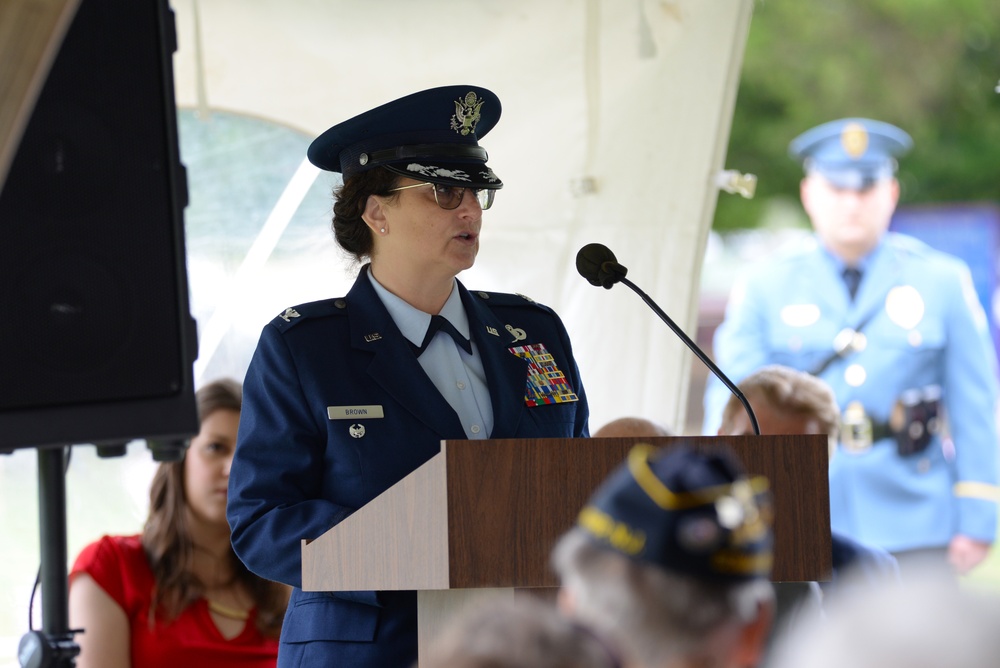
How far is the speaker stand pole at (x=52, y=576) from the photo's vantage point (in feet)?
5.40

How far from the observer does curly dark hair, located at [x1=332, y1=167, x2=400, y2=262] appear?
8.74ft

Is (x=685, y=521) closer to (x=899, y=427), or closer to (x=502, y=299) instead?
(x=502, y=299)

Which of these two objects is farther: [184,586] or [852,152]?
[852,152]

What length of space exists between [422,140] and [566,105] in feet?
4.71

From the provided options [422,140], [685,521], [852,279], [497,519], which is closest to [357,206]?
[422,140]

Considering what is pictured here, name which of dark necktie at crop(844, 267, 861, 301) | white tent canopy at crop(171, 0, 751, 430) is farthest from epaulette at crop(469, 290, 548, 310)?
dark necktie at crop(844, 267, 861, 301)

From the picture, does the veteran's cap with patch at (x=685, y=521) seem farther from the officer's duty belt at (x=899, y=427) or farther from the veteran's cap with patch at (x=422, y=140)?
the officer's duty belt at (x=899, y=427)

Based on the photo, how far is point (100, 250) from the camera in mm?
1762

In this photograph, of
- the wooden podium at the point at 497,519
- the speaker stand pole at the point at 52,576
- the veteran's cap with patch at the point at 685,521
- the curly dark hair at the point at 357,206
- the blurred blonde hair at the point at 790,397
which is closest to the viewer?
the veteran's cap with patch at the point at 685,521

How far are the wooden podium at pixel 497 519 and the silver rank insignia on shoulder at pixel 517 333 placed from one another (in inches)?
27.4

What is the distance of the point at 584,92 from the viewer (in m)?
3.98

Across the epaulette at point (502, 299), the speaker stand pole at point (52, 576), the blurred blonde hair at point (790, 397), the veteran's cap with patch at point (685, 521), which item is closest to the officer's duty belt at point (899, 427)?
the blurred blonde hair at point (790, 397)

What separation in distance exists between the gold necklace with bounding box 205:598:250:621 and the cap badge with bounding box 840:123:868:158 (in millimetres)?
4327

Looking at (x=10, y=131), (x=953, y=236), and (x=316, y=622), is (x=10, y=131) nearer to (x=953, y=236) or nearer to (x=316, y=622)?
(x=316, y=622)
